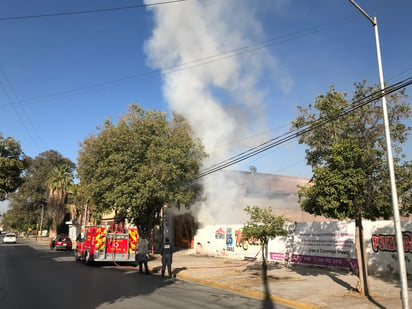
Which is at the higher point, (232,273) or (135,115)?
(135,115)

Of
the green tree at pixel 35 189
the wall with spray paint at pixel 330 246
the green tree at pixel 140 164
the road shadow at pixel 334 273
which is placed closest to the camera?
the road shadow at pixel 334 273

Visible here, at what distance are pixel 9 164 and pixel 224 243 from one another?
1298 centimetres

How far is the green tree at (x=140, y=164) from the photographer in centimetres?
1766

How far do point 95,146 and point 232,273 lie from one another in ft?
35.2

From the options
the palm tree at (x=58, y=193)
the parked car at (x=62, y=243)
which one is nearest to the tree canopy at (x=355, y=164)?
the parked car at (x=62, y=243)

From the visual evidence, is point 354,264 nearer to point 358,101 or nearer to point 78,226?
point 358,101

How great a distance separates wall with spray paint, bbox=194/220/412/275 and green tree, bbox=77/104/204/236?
14.4 ft

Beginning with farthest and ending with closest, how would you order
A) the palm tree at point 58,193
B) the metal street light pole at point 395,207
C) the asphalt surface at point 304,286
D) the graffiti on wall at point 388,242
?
1. the palm tree at point 58,193
2. the graffiti on wall at point 388,242
3. the asphalt surface at point 304,286
4. the metal street light pole at point 395,207

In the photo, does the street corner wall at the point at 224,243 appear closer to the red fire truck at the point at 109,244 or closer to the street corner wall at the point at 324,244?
the street corner wall at the point at 324,244

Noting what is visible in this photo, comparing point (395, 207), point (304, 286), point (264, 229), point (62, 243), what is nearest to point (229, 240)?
point (264, 229)

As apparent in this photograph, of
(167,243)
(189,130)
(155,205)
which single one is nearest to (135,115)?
(189,130)

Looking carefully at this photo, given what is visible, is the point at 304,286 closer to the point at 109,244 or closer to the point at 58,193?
the point at 109,244

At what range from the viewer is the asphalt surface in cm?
778

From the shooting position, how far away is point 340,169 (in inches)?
330
